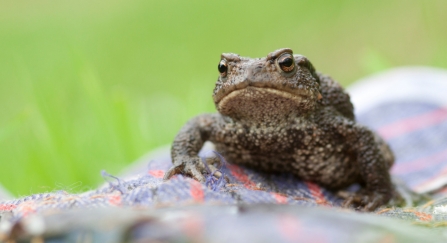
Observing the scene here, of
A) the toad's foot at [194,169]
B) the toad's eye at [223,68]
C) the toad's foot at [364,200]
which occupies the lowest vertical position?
the toad's foot at [364,200]

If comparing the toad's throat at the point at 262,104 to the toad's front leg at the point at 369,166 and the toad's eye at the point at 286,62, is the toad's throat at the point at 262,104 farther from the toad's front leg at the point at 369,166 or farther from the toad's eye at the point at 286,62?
the toad's front leg at the point at 369,166

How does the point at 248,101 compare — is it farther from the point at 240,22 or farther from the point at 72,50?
the point at 240,22

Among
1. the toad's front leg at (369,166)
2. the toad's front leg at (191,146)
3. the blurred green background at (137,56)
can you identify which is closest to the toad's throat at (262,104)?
the toad's front leg at (191,146)

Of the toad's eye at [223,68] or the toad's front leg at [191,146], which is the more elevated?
the toad's eye at [223,68]

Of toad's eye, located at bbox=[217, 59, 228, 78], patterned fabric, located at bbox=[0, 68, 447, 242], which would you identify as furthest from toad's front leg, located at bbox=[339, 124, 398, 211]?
toad's eye, located at bbox=[217, 59, 228, 78]

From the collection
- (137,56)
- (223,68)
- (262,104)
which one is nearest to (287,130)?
(262,104)

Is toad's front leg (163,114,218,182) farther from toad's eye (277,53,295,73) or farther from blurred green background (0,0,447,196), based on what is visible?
blurred green background (0,0,447,196)

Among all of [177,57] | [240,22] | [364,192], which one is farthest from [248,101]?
[240,22]
